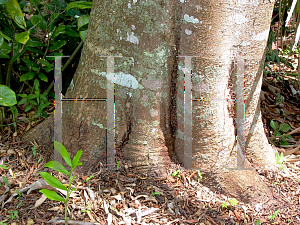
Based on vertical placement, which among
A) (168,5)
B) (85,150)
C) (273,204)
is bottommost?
(273,204)

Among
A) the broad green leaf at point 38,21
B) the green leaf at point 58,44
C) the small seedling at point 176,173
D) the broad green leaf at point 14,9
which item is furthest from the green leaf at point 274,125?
the broad green leaf at point 14,9

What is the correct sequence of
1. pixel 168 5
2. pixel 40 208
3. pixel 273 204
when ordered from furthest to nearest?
pixel 273 204, pixel 168 5, pixel 40 208

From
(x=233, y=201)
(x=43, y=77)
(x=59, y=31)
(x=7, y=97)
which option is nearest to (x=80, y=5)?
(x=59, y=31)

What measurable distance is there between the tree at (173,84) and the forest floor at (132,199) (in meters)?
0.10

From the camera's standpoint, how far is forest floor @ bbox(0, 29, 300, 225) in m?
1.62

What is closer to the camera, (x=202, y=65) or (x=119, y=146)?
(x=202, y=65)

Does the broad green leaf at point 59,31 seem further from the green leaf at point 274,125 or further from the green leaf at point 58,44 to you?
the green leaf at point 274,125

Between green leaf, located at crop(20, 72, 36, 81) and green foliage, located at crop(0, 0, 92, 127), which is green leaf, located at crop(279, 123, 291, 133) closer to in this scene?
green foliage, located at crop(0, 0, 92, 127)

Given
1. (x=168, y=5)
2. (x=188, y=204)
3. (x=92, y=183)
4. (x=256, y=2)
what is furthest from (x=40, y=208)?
(x=256, y=2)

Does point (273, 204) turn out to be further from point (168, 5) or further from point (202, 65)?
point (168, 5)

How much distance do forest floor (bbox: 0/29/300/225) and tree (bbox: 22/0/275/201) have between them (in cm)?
10

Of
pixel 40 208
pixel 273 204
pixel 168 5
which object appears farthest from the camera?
pixel 273 204

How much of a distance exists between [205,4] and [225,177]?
1037 mm

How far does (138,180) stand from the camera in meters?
1.85
